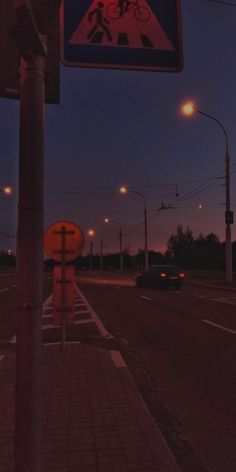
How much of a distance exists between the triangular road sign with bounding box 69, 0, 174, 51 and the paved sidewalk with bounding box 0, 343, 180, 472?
313cm

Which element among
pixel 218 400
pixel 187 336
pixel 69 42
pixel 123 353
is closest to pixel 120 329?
pixel 187 336

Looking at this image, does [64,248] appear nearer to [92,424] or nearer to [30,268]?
[92,424]

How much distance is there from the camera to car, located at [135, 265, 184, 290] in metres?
33.8

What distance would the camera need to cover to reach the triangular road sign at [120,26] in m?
3.54

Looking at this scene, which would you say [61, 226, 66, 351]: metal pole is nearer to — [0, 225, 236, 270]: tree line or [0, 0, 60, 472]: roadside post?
[0, 0, 60, 472]: roadside post

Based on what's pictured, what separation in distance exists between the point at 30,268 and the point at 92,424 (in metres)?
2.94

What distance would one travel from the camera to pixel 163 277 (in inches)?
1348

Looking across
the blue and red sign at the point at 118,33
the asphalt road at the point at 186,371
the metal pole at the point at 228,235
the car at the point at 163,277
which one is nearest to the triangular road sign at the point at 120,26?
the blue and red sign at the point at 118,33

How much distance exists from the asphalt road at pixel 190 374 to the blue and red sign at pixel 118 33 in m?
3.20

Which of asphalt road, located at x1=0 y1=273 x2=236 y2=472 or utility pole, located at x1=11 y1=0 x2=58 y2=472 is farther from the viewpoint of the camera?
asphalt road, located at x1=0 y1=273 x2=236 y2=472

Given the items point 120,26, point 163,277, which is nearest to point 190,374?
point 120,26

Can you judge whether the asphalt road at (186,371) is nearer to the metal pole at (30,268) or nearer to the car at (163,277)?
the metal pole at (30,268)

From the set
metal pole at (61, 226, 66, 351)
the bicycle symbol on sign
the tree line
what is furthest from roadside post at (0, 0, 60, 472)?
the tree line

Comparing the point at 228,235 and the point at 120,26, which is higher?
the point at 228,235
